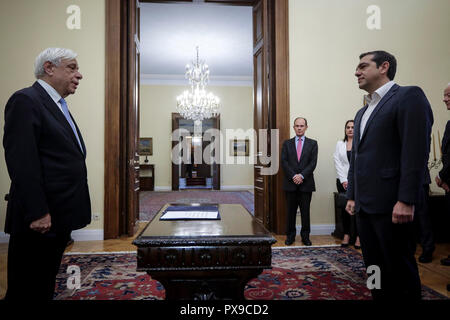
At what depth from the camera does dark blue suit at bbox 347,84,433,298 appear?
1.51 m

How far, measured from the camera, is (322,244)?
385 centimetres

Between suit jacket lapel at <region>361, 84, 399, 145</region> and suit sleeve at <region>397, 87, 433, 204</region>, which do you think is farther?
suit jacket lapel at <region>361, 84, 399, 145</region>

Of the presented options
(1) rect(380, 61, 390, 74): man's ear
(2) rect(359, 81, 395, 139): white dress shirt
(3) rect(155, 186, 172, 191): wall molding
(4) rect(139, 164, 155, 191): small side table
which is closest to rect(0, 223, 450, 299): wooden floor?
(2) rect(359, 81, 395, 139): white dress shirt

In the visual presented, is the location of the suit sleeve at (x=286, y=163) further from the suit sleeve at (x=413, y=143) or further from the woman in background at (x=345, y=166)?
the suit sleeve at (x=413, y=143)

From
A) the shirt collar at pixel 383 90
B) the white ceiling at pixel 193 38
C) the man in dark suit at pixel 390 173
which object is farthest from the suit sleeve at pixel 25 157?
the white ceiling at pixel 193 38

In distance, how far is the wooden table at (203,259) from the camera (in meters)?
1.54

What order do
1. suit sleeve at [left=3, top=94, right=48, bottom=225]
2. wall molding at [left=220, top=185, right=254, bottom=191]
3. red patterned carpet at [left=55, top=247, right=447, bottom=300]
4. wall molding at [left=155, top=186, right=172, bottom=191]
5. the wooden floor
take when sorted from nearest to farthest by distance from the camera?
suit sleeve at [left=3, top=94, right=48, bottom=225] → red patterned carpet at [left=55, top=247, right=447, bottom=300] → the wooden floor → wall molding at [left=155, top=186, right=172, bottom=191] → wall molding at [left=220, top=185, right=254, bottom=191]

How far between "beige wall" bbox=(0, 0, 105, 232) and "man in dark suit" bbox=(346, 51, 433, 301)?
3.43 meters

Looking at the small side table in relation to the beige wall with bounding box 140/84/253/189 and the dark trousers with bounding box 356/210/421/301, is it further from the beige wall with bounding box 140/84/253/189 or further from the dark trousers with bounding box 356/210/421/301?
the dark trousers with bounding box 356/210/421/301

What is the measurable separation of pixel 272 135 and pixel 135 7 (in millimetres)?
2664

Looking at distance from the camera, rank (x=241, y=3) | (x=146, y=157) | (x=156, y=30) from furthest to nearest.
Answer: (x=146, y=157) < (x=156, y=30) < (x=241, y=3)

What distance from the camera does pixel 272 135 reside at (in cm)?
436

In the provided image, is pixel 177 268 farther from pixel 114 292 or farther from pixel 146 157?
pixel 146 157
